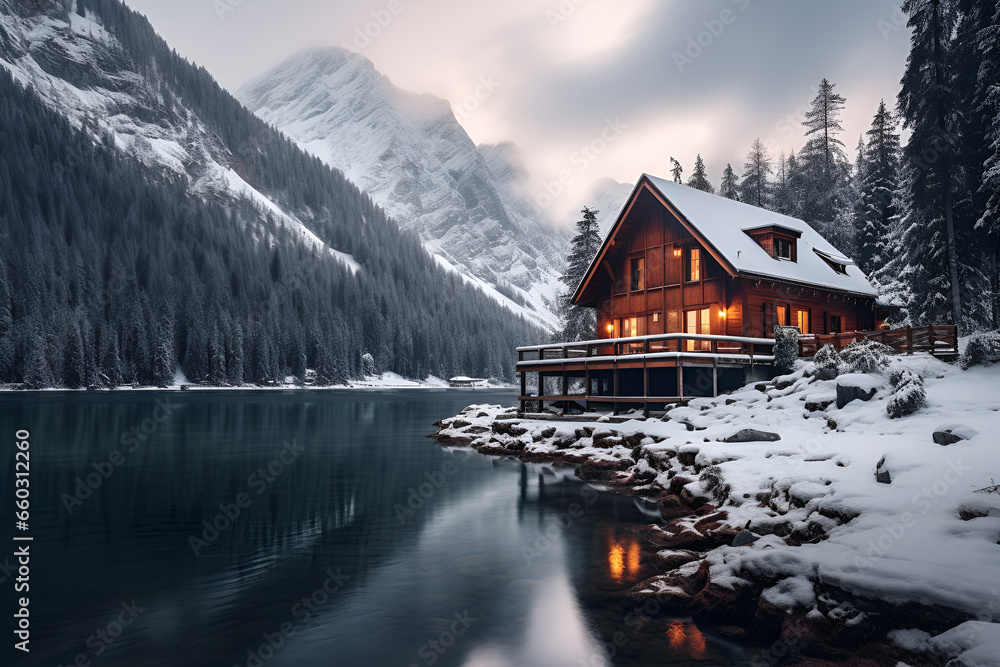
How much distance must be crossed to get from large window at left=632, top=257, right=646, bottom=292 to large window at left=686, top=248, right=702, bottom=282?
293 cm

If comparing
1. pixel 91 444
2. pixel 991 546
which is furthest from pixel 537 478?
pixel 91 444

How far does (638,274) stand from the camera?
111 feet

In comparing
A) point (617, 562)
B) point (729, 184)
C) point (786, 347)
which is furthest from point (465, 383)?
point (617, 562)

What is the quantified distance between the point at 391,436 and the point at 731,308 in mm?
22016

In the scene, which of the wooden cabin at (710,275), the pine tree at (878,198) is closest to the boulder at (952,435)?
the wooden cabin at (710,275)

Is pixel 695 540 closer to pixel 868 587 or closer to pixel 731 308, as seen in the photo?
pixel 868 587

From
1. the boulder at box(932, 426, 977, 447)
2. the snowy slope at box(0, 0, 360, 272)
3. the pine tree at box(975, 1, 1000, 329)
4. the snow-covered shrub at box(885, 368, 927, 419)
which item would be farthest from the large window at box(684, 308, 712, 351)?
the snowy slope at box(0, 0, 360, 272)

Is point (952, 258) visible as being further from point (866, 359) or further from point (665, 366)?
point (665, 366)

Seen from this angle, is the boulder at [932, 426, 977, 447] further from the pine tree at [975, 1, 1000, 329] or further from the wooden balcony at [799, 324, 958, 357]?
the pine tree at [975, 1, 1000, 329]

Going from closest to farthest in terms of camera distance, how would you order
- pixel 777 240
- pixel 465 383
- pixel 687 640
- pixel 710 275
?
pixel 687 640
pixel 710 275
pixel 777 240
pixel 465 383

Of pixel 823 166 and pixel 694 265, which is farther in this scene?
pixel 823 166

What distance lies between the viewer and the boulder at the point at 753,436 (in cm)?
1634

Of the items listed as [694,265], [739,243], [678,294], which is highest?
[739,243]

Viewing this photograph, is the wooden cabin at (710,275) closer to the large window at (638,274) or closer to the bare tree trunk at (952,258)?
the large window at (638,274)
